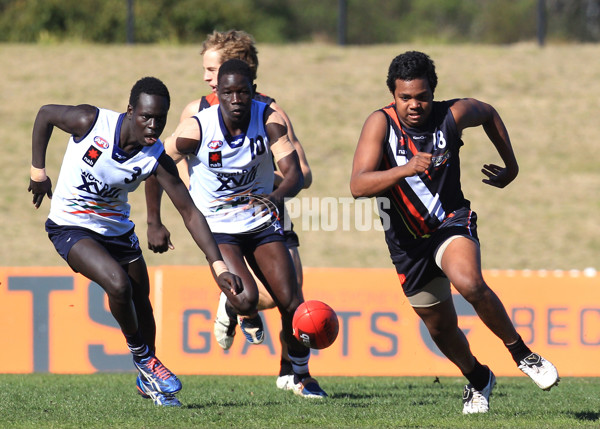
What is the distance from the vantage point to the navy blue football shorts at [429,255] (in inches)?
228

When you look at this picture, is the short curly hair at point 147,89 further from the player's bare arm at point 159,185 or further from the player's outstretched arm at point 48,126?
the player's bare arm at point 159,185

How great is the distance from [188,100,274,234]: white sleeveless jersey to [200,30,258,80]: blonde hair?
0.64 metres

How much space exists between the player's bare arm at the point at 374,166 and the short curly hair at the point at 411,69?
0.84 feet

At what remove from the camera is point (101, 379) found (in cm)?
907

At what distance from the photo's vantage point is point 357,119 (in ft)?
69.8

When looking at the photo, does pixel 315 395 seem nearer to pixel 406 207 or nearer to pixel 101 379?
pixel 406 207

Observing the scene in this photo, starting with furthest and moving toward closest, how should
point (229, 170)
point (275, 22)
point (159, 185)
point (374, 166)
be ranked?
point (275, 22), point (229, 170), point (159, 185), point (374, 166)

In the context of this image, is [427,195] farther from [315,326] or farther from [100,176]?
[100,176]

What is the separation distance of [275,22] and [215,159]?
106 ft

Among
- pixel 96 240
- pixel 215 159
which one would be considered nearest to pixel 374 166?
pixel 215 159

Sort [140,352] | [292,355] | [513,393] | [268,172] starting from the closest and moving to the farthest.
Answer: [140,352]
[268,172]
[292,355]
[513,393]

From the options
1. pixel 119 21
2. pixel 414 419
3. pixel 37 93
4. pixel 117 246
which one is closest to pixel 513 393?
pixel 414 419

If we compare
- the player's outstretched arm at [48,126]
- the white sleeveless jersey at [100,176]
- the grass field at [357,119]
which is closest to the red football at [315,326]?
the white sleeveless jersey at [100,176]

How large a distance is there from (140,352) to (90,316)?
4.29 meters
